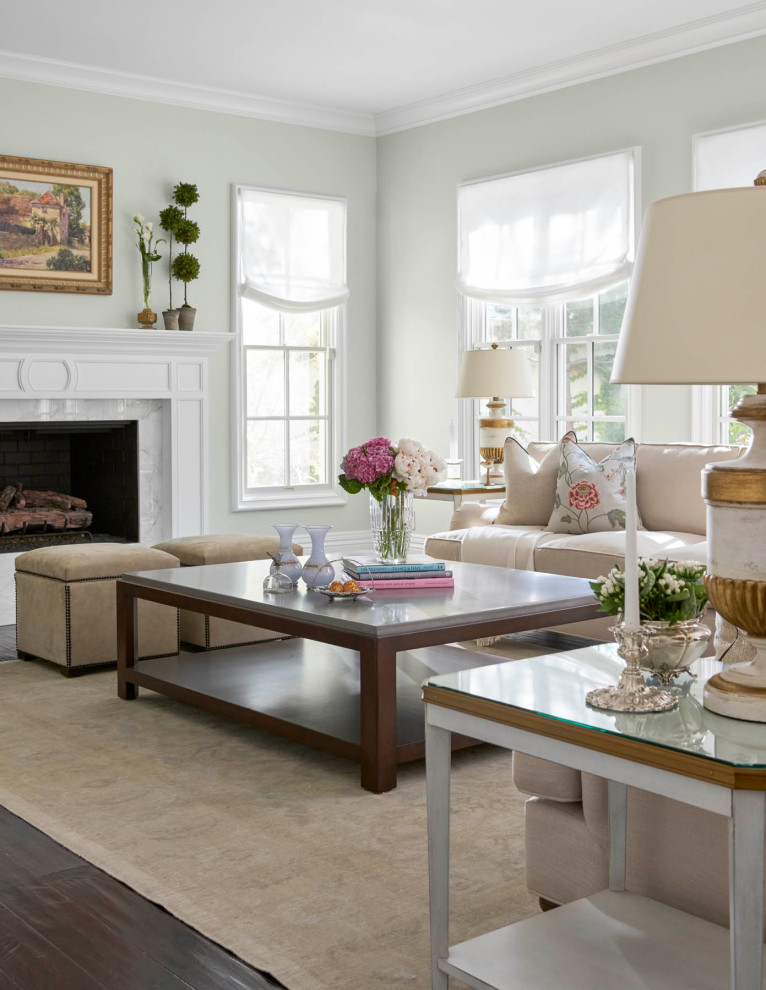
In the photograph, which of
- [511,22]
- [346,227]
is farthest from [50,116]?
[511,22]

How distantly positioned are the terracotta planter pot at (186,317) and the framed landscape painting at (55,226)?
425 millimetres

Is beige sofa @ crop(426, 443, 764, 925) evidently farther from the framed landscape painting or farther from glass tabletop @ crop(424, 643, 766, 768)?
the framed landscape painting

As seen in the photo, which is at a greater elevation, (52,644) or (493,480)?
(493,480)

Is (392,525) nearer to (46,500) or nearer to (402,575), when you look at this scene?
(402,575)

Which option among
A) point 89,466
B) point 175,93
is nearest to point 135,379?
point 89,466

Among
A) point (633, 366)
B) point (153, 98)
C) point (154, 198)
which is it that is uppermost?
point (153, 98)

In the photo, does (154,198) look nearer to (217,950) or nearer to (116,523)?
(116,523)

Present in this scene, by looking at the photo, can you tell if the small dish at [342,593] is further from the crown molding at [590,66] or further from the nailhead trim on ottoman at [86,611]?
the crown molding at [590,66]

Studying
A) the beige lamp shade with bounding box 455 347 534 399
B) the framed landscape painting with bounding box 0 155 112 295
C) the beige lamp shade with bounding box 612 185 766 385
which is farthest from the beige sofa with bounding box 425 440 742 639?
the beige lamp shade with bounding box 612 185 766 385

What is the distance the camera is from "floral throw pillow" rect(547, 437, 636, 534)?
4.93 m

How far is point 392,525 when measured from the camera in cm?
393

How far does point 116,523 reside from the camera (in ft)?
21.6

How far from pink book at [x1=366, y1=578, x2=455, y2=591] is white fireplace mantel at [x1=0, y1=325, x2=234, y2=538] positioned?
2.92 metres

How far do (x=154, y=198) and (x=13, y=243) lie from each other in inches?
36.0
